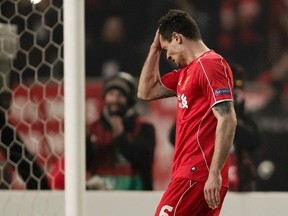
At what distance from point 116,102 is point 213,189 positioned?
5.16 ft

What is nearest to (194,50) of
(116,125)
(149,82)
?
(149,82)

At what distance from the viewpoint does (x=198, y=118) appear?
131 inches

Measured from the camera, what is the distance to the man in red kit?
10.4 ft

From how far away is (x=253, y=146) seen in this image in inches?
182

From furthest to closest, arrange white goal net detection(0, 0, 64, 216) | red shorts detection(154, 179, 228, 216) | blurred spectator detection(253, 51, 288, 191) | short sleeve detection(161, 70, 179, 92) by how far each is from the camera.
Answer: blurred spectator detection(253, 51, 288, 191), white goal net detection(0, 0, 64, 216), short sleeve detection(161, 70, 179, 92), red shorts detection(154, 179, 228, 216)

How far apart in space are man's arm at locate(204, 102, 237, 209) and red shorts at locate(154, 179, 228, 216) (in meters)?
0.11

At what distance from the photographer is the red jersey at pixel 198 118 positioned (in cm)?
325

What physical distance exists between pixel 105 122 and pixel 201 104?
1.42m

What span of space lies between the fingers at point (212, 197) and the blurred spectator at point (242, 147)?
1395 millimetres

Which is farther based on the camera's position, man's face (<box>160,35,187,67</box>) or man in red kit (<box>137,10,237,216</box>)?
man's face (<box>160,35,187,67</box>)

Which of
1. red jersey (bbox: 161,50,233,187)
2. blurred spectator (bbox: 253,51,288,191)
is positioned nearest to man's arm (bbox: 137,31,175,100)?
red jersey (bbox: 161,50,233,187)

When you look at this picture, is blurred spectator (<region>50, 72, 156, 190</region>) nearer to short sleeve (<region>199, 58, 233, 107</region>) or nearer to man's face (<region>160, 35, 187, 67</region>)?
man's face (<region>160, 35, 187, 67</region>)

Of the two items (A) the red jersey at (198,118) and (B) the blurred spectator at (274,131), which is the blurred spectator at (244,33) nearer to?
(B) the blurred spectator at (274,131)

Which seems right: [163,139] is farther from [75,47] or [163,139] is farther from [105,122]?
[75,47]
